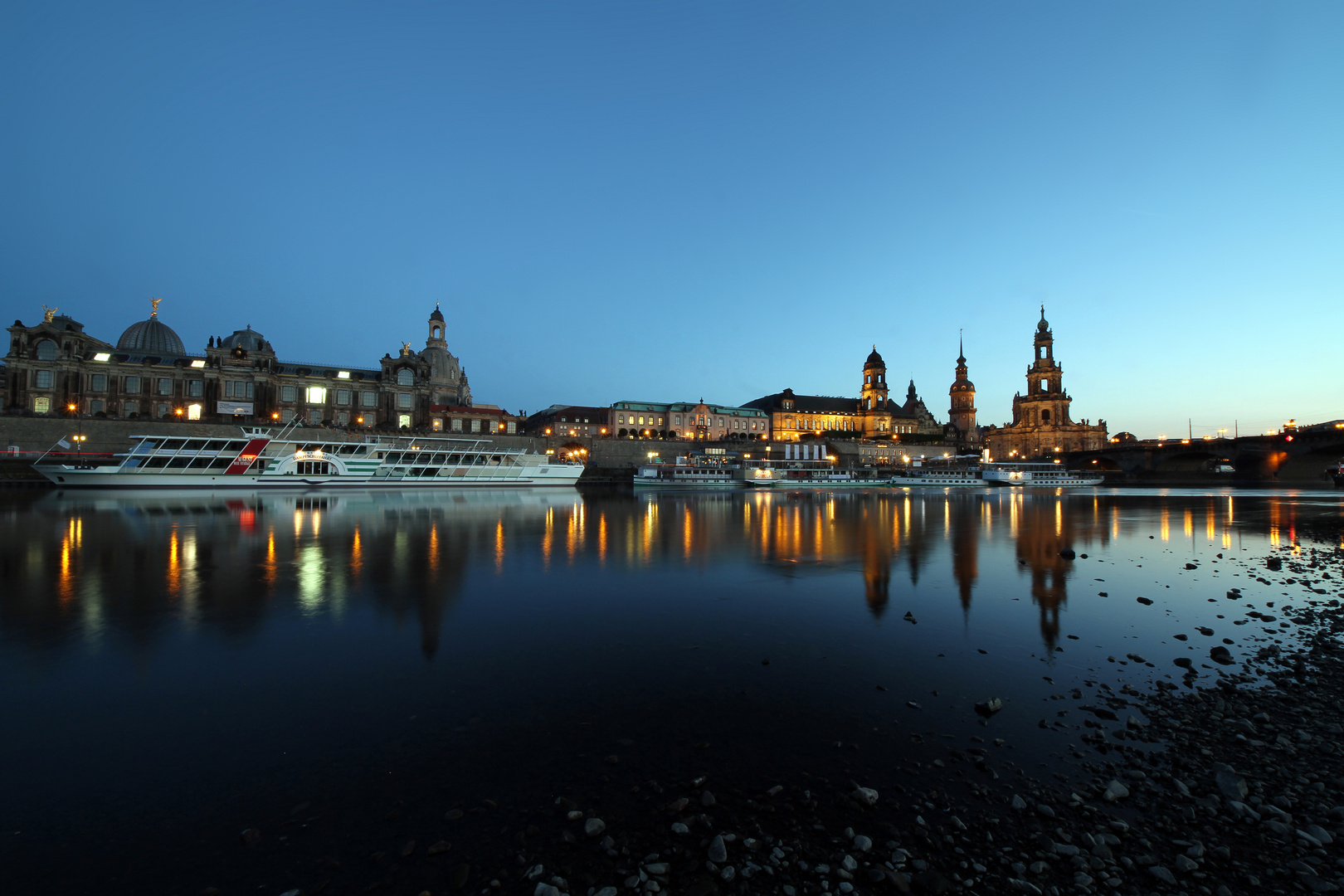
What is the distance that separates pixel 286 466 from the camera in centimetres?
5231

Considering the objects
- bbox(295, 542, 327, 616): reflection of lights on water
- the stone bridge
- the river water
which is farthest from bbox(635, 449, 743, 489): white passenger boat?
the stone bridge

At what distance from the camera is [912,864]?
4152mm

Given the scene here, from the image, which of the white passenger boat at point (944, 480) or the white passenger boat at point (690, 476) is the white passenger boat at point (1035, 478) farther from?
the white passenger boat at point (690, 476)

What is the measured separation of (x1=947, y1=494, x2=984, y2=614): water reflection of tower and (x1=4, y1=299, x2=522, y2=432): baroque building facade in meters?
69.9

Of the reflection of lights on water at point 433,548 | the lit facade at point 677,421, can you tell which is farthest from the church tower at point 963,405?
the reflection of lights on water at point 433,548

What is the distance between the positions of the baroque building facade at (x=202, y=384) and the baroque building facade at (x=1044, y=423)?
429ft

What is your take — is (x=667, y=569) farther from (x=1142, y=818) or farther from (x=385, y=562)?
(x=1142, y=818)

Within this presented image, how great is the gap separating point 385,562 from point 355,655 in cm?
843

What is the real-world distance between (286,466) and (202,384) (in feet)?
107

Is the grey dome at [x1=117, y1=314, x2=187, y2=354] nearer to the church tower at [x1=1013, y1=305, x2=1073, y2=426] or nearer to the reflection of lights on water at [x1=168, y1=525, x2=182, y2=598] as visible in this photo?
the reflection of lights on water at [x1=168, y1=525, x2=182, y2=598]

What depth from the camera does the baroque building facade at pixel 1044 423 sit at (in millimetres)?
138375

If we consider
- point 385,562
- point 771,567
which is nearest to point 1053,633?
point 771,567

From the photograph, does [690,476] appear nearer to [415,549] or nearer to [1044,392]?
[415,549]

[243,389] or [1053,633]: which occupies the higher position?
[243,389]
